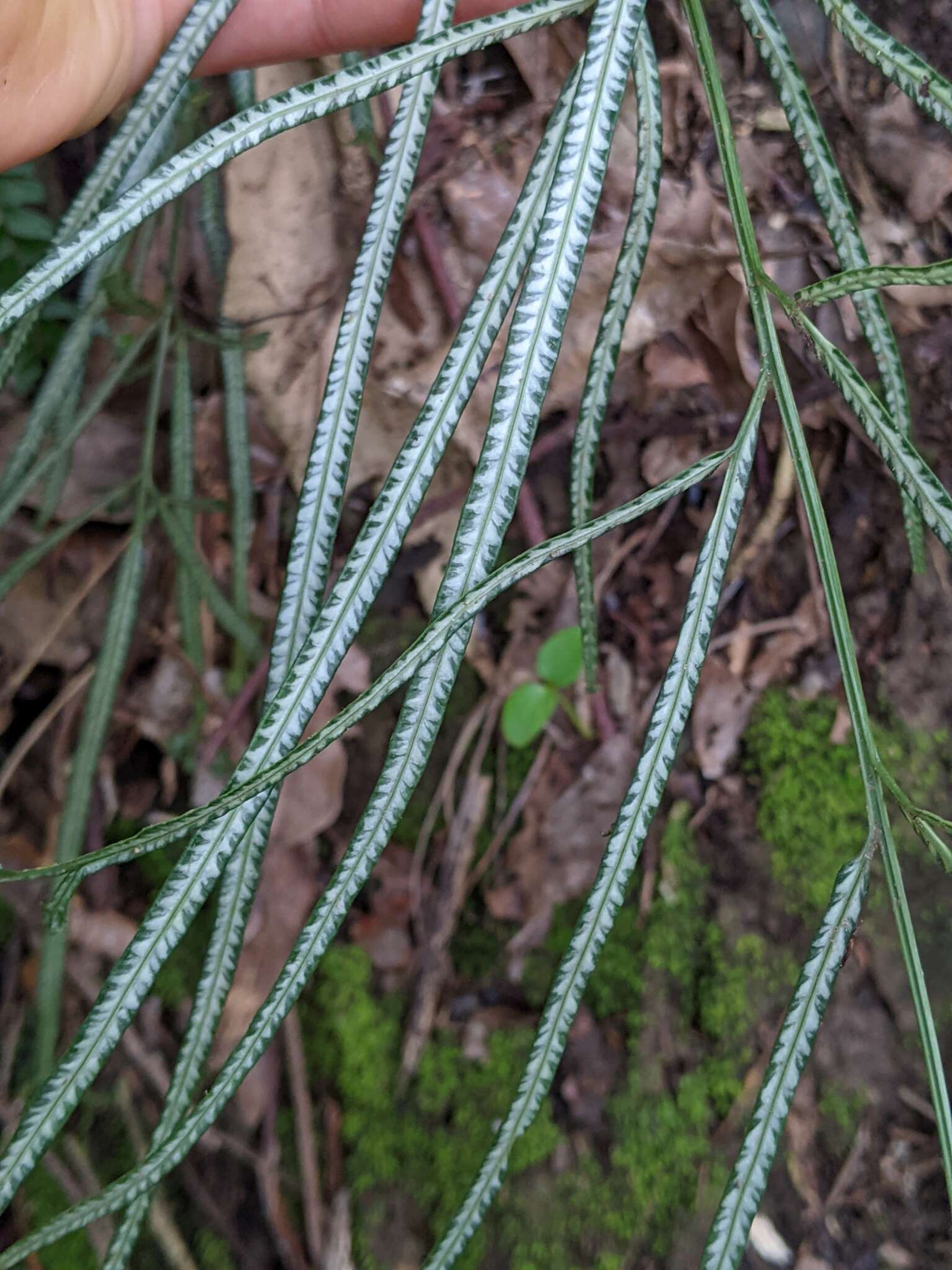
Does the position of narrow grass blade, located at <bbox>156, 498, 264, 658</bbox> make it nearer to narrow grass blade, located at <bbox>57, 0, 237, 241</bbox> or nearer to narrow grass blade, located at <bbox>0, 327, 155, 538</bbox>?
narrow grass blade, located at <bbox>0, 327, 155, 538</bbox>

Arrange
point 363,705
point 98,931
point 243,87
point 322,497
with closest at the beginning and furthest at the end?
point 363,705
point 322,497
point 243,87
point 98,931

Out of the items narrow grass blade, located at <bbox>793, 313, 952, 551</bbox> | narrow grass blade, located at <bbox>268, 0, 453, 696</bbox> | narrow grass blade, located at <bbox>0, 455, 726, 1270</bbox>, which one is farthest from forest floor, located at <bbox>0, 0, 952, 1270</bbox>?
narrow grass blade, located at <bbox>793, 313, 952, 551</bbox>

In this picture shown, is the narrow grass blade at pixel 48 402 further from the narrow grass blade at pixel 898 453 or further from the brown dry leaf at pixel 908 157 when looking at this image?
the brown dry leaf at pixel 908 157

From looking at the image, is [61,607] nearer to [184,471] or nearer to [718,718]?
[184,471]

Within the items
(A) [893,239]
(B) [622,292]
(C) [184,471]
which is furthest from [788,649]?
(C) [184,471]

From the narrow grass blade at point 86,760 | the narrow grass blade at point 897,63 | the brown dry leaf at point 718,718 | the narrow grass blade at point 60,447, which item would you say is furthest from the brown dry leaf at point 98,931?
the narrow grass blade at point 897,63

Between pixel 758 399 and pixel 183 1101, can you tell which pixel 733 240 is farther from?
pixel 183 1101
